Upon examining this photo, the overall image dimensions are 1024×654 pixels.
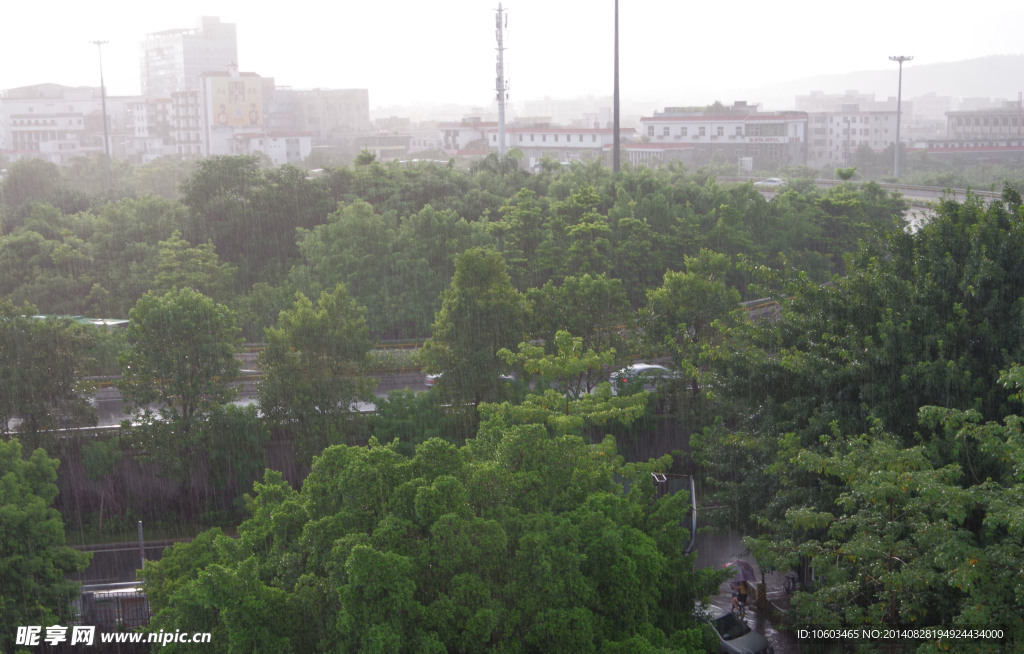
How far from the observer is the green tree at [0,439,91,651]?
365 inches

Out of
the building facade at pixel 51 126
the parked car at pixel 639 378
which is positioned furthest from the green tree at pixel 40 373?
the building facade at pixel 51 126

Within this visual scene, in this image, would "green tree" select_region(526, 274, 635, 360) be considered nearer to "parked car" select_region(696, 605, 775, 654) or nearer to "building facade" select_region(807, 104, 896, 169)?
"parked car" select_region(696, 605, 775, 654)

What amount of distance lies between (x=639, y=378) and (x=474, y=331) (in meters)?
2.95

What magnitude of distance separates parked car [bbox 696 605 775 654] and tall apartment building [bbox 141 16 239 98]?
96200 mm

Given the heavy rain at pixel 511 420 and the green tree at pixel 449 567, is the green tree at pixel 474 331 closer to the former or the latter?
the heavy rain at pixel 511 420

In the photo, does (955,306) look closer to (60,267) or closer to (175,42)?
(60,267)

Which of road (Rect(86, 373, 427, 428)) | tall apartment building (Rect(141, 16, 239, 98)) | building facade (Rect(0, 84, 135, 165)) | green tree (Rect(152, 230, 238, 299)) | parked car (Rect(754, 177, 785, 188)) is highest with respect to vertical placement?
tall apartment building (Rect(141, 16, 239, 98))

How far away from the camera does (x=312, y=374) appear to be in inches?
585

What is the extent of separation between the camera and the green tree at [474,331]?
14438 mm

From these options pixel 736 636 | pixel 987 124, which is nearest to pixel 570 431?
pixel 736 636

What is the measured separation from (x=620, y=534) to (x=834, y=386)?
4.68m

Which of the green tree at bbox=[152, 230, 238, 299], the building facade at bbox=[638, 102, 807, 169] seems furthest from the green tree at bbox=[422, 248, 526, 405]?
the building facade at bbox=[638, 102, 807, 169]

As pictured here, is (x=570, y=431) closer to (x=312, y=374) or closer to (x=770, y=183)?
(x=312, y=374)

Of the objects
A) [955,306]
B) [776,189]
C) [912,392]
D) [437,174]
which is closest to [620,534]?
[912,392]
